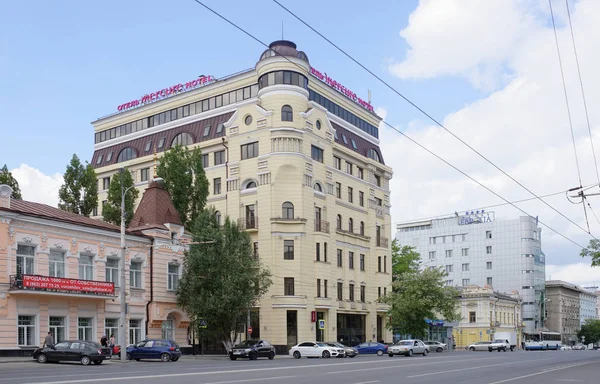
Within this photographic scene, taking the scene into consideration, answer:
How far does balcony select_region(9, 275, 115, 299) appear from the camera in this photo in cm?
3938

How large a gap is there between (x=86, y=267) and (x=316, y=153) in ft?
86.0

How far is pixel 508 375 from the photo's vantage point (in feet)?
86.9

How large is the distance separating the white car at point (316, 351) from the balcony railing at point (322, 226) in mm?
14177

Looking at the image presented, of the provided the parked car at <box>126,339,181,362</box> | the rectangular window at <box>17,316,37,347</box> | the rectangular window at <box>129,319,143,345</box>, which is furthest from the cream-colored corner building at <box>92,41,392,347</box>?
the rectangular window at <box>17,316,37,347</box>

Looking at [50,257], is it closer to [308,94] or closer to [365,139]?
[308,94]

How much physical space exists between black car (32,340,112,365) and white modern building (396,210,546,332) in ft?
297

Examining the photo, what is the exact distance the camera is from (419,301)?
66.5 m

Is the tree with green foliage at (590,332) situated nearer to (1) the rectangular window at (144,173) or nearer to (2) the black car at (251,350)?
(1) the rectangular window at (144,173)

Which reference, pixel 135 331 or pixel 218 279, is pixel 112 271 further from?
pixel 218 279

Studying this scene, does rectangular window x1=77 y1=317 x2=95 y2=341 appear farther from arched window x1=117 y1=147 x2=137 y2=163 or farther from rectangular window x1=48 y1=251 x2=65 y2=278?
arched window x1=117 y1=147 x2=137 y2=163

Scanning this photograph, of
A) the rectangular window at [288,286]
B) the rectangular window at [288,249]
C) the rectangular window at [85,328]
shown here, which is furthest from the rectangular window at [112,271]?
the rectangular window at [288,249]

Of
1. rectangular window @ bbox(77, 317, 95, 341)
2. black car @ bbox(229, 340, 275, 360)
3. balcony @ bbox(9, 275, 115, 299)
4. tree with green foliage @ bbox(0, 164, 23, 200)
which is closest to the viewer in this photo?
balcony @ bbox(9, 275, 115, 299)

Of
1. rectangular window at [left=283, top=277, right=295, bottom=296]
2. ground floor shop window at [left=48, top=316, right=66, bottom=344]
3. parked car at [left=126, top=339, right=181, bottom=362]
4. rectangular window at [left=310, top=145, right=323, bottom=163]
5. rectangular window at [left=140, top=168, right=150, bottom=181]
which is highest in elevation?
rectangular window at [left=310, top=145, right=323, bottom=163]

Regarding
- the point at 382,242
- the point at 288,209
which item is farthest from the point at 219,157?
the point at 382,242
